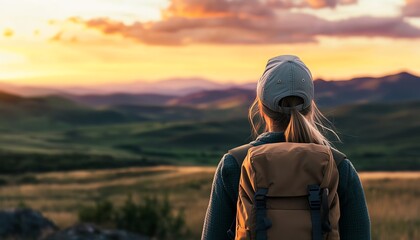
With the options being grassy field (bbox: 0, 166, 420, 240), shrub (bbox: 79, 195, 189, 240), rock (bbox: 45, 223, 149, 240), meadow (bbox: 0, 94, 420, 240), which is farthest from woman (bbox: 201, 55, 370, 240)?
shrub (bbox: 79, 195, 189, 240)

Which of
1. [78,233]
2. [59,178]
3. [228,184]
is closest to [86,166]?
[59,178]

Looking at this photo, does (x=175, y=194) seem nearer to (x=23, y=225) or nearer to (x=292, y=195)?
(x=23, y=225)

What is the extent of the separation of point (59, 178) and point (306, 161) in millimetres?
38107

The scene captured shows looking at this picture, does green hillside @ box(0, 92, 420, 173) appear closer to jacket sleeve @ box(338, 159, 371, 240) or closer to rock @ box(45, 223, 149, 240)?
rock @ box(45, 223, 149, 240)

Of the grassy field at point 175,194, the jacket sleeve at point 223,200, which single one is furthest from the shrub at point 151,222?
the jacket sleeve at point 223,200

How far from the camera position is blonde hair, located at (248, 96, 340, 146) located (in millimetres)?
3275

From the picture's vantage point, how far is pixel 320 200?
305 centimetres

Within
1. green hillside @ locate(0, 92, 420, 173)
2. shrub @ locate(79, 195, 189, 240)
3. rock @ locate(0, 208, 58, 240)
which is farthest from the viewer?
green hillside @ locate(0, 92, 420, 173)

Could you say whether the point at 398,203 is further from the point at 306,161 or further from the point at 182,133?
the point at 182,133

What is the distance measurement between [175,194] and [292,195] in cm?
2342

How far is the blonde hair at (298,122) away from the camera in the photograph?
328 cm

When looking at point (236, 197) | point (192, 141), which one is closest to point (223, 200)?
point (236, 197)

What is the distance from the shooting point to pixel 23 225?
13234 millimetres

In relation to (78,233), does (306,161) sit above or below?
above
